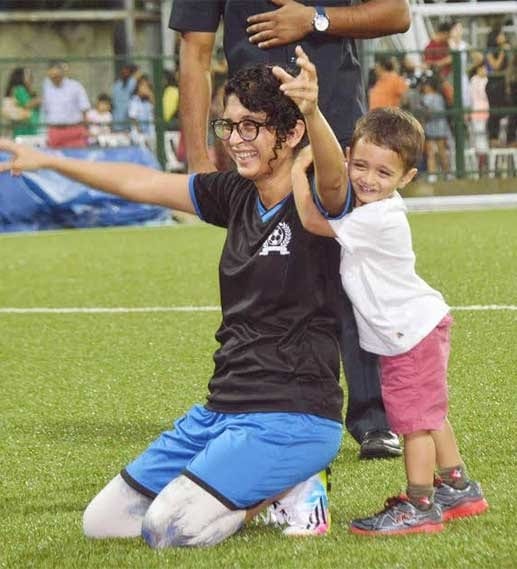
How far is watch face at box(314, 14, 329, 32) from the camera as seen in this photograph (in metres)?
5.35

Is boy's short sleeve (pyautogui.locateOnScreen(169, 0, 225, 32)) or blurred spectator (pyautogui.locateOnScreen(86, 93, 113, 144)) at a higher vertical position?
boy's short sleeve (pyautogui.locateOnScreen(169, 0, 225, 32))

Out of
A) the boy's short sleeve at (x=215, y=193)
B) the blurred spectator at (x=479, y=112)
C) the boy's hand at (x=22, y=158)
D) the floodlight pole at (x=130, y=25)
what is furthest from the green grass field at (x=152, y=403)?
the floodlight pole at (x=130, y=25)

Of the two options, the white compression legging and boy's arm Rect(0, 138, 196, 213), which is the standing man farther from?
the white compression legging

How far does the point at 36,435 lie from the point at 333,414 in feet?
6.22

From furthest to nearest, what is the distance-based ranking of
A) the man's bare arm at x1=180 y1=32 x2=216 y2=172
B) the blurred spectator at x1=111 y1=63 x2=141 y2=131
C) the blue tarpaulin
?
the blurred spectator at x1=111 y1=63 x2=141 y2=131, the blue tarpaulin, the man's bare arm at x1=180 y1=32 x2=216 y2=172

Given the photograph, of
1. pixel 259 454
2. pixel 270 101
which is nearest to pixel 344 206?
pixel 270 101

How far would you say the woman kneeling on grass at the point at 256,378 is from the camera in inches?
170

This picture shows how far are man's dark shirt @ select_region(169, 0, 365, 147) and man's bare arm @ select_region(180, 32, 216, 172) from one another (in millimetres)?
110

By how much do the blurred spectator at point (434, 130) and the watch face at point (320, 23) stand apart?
1512 centimetres

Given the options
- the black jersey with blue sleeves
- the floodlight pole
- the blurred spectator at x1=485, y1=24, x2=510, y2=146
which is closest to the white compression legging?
the black jersey with blue sleeves

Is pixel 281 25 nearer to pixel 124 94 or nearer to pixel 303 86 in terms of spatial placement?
pixel 303 86

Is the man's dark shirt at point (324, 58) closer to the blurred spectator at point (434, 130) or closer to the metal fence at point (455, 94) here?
the metal fence at point (455, 94)

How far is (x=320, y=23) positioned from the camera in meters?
5.37

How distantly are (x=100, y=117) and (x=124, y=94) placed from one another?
1.48ft
